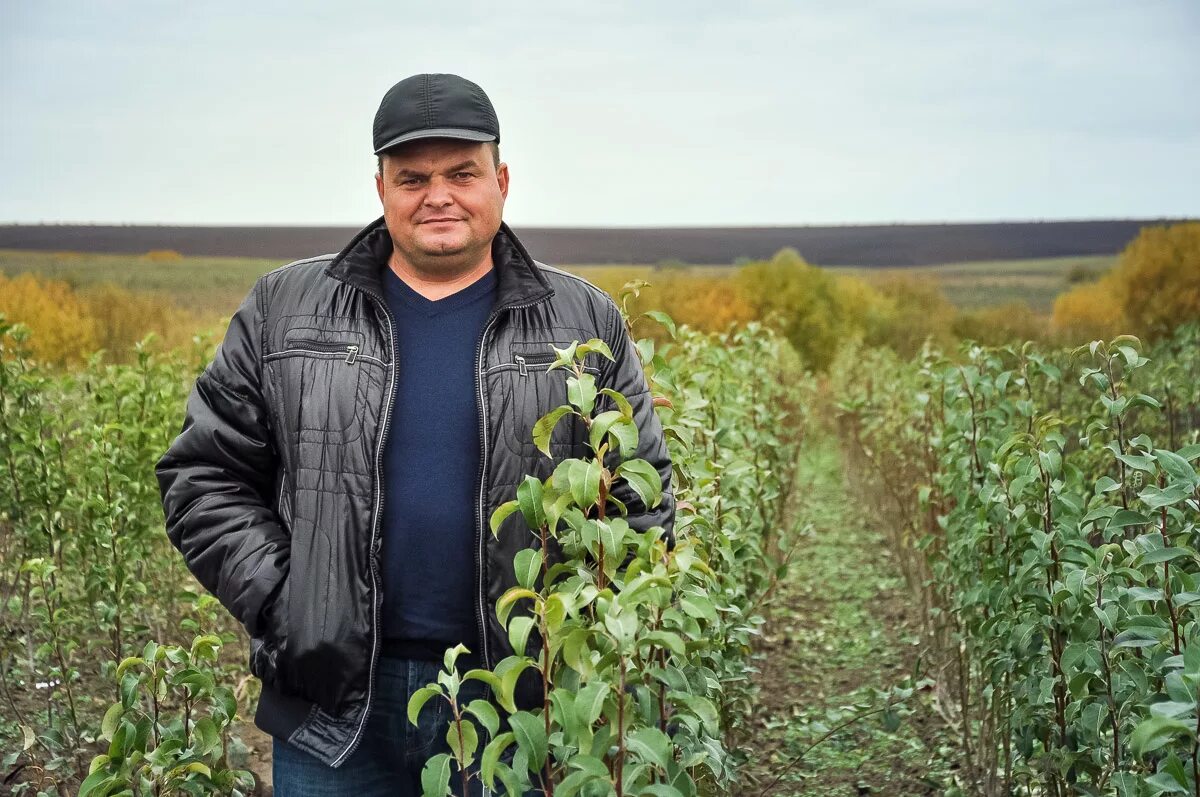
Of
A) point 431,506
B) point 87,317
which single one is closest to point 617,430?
point 431,506

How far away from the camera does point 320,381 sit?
2.29 metres

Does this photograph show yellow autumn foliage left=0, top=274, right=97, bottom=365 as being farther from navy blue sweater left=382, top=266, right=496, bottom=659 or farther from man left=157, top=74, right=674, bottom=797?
navy blue sweater left=382, top=266, right=496, bottom=659

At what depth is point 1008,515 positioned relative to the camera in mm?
2934

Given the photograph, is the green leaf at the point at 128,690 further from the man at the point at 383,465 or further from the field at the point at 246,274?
the field at the point at 246,274

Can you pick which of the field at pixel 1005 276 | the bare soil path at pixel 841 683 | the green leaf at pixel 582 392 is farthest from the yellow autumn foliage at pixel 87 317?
the field at pixel 1005 276

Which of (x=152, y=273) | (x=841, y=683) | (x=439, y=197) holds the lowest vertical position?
(x=841, y=683)

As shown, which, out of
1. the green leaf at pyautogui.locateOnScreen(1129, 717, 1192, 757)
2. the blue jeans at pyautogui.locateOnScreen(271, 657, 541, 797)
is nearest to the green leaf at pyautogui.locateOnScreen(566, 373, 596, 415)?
the blue jeans at pyautogui.locateOnScreen(271, 657, 541, 797)

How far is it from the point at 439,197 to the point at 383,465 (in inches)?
21.3

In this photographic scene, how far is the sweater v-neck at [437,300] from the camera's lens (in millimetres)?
2406

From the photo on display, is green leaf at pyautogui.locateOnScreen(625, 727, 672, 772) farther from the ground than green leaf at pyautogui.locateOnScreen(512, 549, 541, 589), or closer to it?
closer to it

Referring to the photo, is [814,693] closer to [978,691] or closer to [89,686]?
[978,691]

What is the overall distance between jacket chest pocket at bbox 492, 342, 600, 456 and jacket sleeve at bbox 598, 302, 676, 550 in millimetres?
67

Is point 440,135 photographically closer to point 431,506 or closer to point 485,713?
point 431,506

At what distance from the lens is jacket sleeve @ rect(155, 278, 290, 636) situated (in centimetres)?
224
